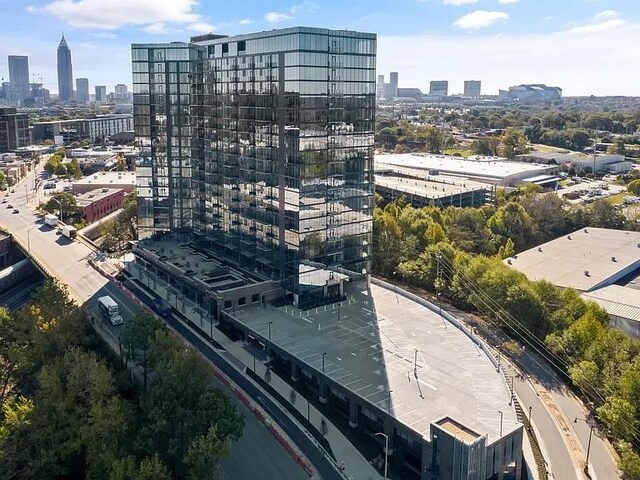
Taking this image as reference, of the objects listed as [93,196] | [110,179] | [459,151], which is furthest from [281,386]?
[459,151]

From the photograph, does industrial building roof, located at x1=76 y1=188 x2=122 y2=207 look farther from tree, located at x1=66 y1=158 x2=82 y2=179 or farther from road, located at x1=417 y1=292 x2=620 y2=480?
road, located at x1=417 y1=292 x2=620 y2=480

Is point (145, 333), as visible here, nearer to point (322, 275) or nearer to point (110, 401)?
point (110, 401)

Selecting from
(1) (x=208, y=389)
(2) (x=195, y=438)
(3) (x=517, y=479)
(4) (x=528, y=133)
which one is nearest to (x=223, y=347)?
(1) (x=208, y=389)

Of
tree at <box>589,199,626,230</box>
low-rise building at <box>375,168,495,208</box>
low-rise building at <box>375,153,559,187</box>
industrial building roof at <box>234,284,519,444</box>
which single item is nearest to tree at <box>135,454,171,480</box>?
industrial building roof at <box>234,284,519,444</box>

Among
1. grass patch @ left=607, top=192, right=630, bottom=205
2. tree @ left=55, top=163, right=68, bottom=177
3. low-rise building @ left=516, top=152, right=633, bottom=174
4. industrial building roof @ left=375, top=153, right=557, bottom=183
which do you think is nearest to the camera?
grass patch @ left=607, top=192, right=630, bottom=205

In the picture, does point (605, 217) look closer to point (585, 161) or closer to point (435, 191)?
point (435, 191)

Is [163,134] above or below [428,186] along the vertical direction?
above
